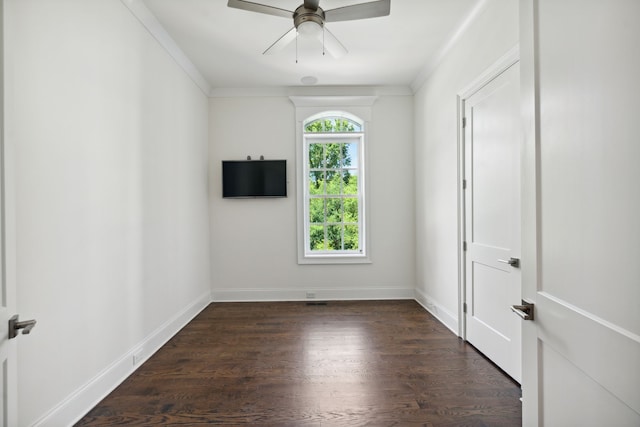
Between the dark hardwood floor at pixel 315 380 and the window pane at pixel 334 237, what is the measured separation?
1.32 meters

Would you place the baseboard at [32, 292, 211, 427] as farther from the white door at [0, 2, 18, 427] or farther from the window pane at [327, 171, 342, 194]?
the window pane at [327, 171, 342, 194]

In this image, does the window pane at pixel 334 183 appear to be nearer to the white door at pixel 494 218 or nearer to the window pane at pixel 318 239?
the window pane at pixel 318 239

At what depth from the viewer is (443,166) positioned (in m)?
3.35

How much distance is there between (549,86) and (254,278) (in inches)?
156

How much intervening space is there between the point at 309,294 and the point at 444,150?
250cm

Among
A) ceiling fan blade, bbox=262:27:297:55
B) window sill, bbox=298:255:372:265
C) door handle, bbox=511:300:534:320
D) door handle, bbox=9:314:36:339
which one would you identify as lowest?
window sill, bbox=298:255:372:265

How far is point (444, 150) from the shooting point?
10.9 feet

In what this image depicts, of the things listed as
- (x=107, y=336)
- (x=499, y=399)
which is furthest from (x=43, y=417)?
(x=499, y=399)

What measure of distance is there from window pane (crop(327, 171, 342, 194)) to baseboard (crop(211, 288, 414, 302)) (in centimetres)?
138

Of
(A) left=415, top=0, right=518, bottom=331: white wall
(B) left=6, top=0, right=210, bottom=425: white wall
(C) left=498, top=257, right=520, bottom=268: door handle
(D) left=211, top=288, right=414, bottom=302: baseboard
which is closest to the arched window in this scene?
(D) left=211, top=288, right=414, bottom=302: baseboard

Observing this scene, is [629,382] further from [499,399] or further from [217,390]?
[217,390]

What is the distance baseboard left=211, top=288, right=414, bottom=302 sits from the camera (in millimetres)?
4344

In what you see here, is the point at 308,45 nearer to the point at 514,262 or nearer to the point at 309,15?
the point at 309,15

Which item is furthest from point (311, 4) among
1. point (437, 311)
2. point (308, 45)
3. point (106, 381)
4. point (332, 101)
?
point (437, 311)
